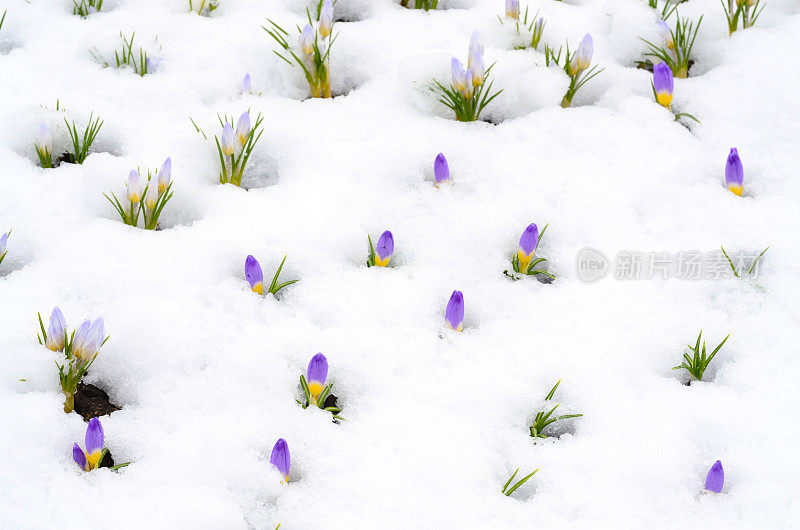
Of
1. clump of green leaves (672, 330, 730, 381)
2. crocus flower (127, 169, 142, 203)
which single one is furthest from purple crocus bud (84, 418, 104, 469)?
clump of green leaves (672, 330, 730, 381)

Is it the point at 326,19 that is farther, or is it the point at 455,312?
the point at 326,19

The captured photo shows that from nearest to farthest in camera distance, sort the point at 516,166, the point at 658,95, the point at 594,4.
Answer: the point at 516,166 < the point at 658,95 < the point at 594,4

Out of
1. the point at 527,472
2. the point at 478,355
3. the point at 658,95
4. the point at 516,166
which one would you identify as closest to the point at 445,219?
the point at 516,166

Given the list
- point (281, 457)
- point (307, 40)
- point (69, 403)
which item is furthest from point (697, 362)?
point (307, 40)

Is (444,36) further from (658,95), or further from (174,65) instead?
Result: (174,65)

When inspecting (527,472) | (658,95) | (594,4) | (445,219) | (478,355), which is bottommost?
(527,472)

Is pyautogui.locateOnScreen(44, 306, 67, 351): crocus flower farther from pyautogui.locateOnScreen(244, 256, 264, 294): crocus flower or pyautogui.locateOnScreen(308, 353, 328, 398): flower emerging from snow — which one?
pyautogui.locateOnScreen(308, 353, 328, 398): flower emerging from snow

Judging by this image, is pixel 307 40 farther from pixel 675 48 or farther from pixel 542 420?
pixel 542 420
